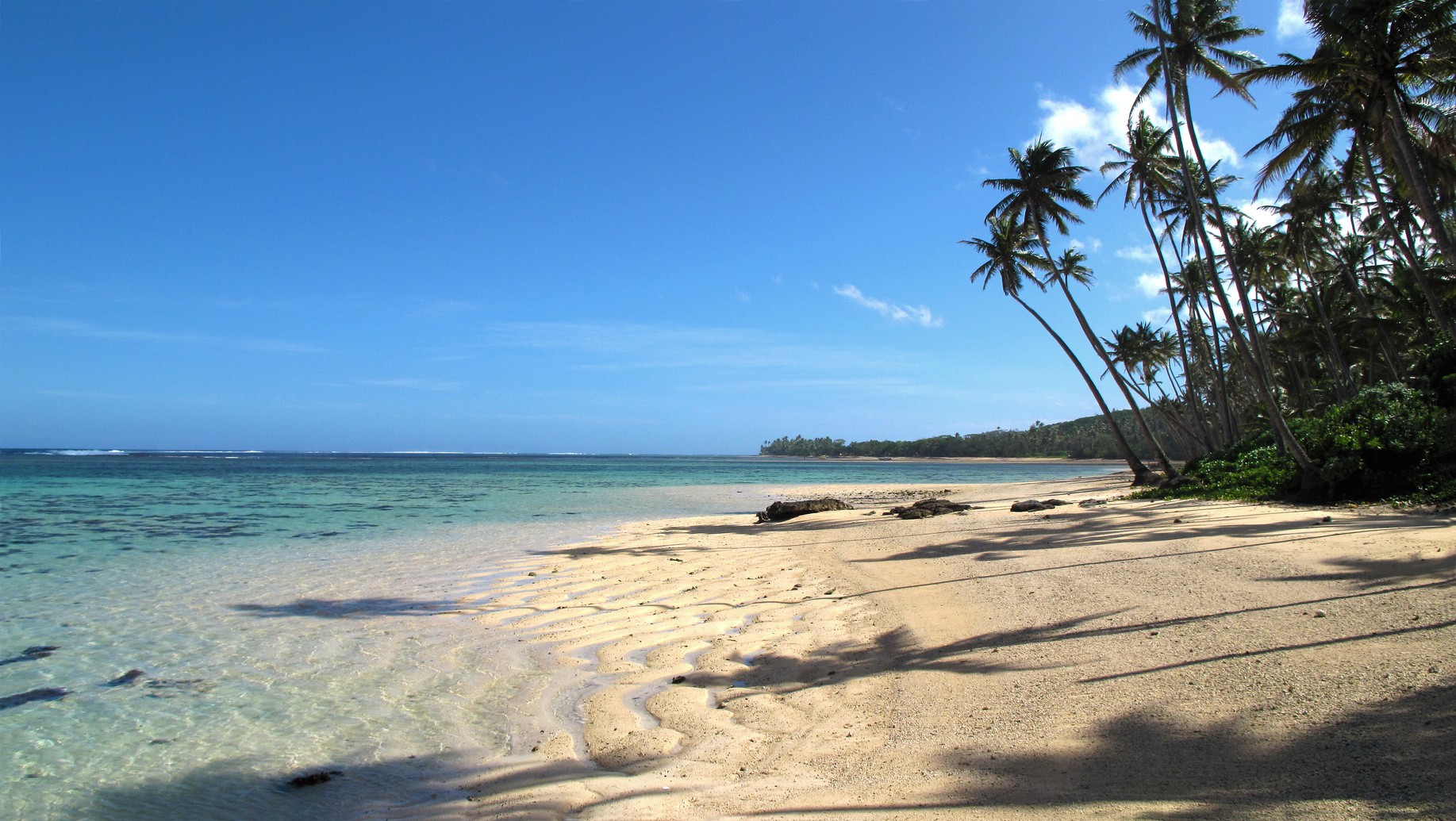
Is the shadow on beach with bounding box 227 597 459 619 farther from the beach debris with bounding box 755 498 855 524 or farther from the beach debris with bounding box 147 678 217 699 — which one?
the beach debris with bounding box 755 498 855 524

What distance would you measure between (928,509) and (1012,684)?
1225 cm

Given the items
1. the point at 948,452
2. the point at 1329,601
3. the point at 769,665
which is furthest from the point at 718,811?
the point at 948,452

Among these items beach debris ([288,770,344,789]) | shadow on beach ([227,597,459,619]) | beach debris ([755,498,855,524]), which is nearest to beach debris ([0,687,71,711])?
shadow on beach ([227,597,459,619])

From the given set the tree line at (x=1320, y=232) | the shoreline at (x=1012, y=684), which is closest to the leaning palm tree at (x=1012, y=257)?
the tree line at (x=1320, y=232)

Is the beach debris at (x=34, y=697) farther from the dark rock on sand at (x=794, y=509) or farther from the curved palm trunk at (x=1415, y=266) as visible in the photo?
the curved palm trunk at (x=1415, y=266)

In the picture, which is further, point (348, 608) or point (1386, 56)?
point (1386, 56)

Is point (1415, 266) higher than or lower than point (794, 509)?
higher

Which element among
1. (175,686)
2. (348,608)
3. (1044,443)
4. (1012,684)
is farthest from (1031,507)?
(1044,443)

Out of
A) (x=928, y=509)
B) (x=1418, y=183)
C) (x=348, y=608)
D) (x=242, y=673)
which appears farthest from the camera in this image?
(x=928, y=509)

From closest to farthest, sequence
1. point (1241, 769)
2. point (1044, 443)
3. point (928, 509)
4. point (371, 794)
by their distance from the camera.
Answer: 1. point (1241, 769)
2. point (371, 794)
3. point (928, 509)
4. point (1044, 443)

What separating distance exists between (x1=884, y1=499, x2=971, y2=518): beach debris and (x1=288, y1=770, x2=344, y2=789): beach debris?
44.0 ft

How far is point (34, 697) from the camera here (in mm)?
5234

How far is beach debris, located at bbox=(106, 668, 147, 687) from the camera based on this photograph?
5574 mm

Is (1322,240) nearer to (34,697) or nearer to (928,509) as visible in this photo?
(928,509)
